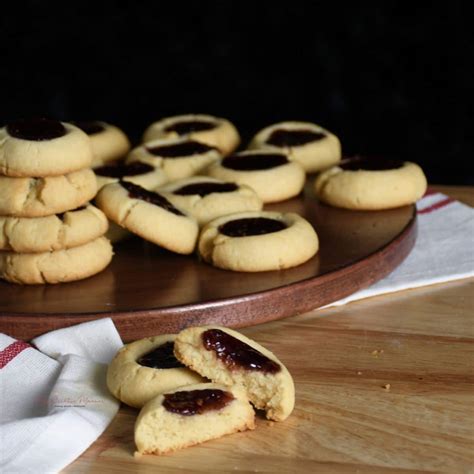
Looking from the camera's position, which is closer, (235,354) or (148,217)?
(235,354)

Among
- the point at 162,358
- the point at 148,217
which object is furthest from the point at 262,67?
the point at 162,358

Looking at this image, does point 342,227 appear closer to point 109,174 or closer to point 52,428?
point 109,174

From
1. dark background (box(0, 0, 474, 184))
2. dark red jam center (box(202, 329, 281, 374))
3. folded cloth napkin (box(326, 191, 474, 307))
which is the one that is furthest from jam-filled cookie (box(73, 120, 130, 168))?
dark red jam center (box(202, 329, 281, 374))

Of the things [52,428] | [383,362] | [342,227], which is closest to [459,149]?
[342,227]

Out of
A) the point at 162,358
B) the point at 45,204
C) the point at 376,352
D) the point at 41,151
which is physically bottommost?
the point at 376,352

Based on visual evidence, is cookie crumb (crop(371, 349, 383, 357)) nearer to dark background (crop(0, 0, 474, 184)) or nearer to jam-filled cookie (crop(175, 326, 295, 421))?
jam-filled cookie (crop(175, 326, 295, 421))

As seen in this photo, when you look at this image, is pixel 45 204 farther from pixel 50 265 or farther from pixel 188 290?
pixel 188 290
